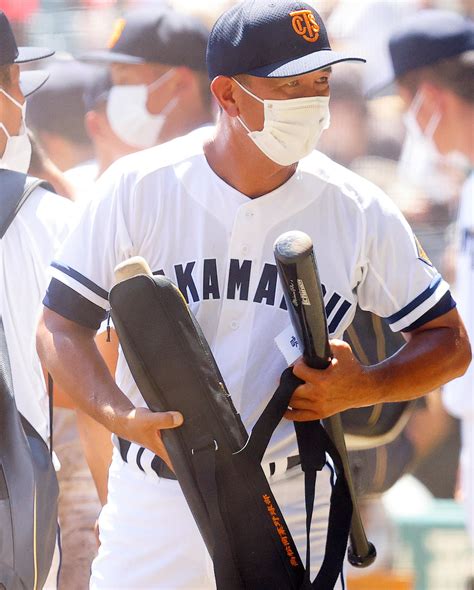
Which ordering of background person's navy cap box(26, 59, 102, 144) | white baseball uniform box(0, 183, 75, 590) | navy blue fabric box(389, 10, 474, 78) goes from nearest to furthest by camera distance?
white baseball uniform box(0, 183, 75, 590) < background person's navy cap box(26, 59, 102, 144) < navy blue fabric box(389, 10, 474, 78)

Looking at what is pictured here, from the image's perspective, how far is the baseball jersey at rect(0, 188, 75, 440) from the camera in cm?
246

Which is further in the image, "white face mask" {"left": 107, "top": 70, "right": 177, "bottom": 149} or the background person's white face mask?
the background person's white face mask

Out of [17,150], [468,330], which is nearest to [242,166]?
[17,150]

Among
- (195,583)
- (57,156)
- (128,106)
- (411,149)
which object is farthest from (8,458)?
(411,149)

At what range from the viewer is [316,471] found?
78.4 inches

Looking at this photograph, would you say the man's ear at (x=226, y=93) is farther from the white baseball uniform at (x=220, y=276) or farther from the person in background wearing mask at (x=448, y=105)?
the person in background wearing mask at (x=448, y=105)

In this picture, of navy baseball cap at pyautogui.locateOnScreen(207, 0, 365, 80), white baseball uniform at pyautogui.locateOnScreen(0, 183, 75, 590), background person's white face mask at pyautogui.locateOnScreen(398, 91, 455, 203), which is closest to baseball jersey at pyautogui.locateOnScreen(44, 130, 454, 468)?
navy baseball cap at pyautogui.locateOnScreen(207, 0, 365, 80)

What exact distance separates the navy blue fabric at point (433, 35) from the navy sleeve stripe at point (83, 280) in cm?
138

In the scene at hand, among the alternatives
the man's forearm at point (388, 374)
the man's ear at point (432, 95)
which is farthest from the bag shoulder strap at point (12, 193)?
the man's ear at point (432, 95)

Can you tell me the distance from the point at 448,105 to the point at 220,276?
51.7 inches

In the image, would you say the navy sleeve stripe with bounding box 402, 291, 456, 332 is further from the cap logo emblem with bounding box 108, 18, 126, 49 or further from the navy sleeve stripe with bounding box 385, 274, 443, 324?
the cap logo emblem with bounding box 108, 18, 126, 49

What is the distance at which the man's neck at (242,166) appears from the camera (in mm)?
2049

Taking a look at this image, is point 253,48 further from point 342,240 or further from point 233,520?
point 233,520

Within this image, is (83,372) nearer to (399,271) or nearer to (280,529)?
(280,529)
